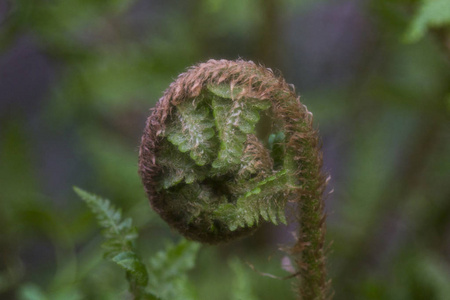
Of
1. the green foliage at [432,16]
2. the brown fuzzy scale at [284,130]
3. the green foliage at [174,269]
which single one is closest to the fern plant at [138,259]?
the green foliage at [174,269]

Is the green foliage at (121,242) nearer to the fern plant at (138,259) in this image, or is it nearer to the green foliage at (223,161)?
the fern plant at (138,259)

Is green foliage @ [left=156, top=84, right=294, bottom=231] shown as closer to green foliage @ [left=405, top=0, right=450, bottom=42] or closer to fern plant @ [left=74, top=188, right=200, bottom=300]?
fern plant @ [left=74, top=188, right=200, bottom=300]

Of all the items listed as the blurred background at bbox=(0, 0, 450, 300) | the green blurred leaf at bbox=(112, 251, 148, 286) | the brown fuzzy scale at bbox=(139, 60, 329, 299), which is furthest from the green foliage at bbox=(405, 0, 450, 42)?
the green blurred leaf at bbox=(112, 251, 148, 286)

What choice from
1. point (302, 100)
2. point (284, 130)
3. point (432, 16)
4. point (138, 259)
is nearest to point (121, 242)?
point (138, 259)

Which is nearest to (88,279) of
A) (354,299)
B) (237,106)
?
(354,299)

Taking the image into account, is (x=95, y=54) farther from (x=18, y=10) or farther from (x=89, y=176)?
(x=89, y=176)
